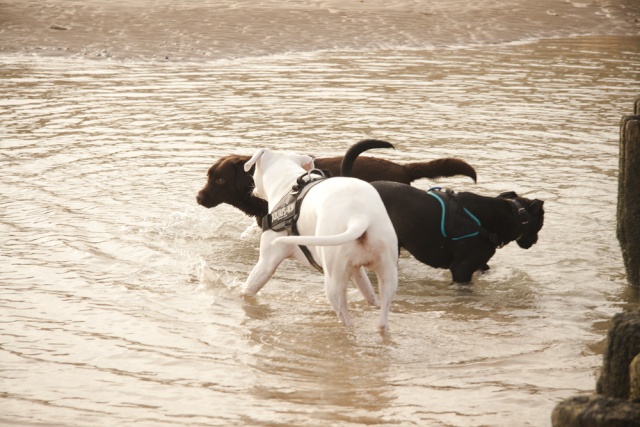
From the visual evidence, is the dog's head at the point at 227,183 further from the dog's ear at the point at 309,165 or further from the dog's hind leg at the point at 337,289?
the dog's hind leg at the point at 337,289

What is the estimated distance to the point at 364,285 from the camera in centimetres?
609

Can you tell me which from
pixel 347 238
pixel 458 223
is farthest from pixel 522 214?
pixel 347 238

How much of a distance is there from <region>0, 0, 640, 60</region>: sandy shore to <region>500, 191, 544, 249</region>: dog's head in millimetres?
11764

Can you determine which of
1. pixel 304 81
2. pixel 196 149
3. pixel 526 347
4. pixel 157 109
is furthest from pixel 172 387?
pixel 304 81

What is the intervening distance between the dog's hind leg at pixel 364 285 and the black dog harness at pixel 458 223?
0.81 m

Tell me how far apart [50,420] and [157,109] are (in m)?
8.74

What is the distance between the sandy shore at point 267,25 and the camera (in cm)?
1842

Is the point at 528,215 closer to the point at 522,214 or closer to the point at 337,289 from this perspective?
the point at 522,214

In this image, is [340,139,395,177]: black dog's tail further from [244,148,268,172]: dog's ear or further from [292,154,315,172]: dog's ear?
[244,148,268,172]: dog's ear

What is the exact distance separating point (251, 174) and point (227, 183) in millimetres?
212

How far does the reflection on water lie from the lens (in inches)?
195

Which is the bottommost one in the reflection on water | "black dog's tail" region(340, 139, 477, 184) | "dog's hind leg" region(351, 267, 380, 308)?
the reflection on water

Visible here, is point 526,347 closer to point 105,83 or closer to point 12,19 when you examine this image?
point 105,83

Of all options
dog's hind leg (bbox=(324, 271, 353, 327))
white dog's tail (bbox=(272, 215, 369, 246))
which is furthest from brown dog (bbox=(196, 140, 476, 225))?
white dog's tail (bbox=(272, 215, 369, 246))
